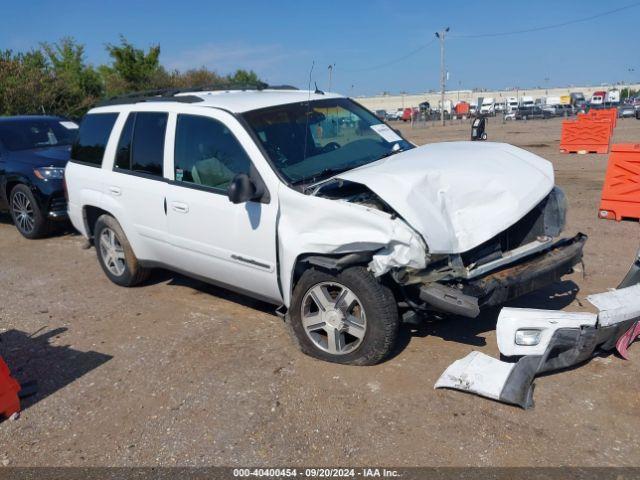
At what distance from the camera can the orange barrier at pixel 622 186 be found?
301 inches

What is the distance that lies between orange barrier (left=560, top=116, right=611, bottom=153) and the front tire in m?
15.4

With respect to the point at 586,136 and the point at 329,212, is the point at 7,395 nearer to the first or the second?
the point at 329,212

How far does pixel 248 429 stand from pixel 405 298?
129cm

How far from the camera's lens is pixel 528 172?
13.8 ft

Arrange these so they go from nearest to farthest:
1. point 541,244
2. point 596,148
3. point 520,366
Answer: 1. point 520,366
2. point 541,244
3. point 596,148

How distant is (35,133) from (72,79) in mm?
22418

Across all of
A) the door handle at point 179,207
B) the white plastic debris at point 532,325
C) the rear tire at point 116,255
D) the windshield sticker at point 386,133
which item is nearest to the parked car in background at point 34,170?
the rear tire at point 116,255

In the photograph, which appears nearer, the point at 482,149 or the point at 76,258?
the point at 482,149

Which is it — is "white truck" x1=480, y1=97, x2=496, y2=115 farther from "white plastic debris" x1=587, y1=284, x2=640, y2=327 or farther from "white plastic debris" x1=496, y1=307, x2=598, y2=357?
"white plastic debris" x1=496, y1=307, x2=598, y2=357

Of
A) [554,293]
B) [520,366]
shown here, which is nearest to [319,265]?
[520,366]

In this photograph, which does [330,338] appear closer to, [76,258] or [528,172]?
[528,172]

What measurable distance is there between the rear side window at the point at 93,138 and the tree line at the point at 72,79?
54.5 feet

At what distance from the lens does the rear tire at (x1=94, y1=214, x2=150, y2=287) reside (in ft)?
18.5

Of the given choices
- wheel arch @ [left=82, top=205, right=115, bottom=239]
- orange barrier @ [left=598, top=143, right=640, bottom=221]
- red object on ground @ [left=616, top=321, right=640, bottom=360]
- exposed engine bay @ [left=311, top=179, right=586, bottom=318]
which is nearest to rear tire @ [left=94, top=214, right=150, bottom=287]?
wheel arch @ [left=82, top=205, right=115, bottom=239]
